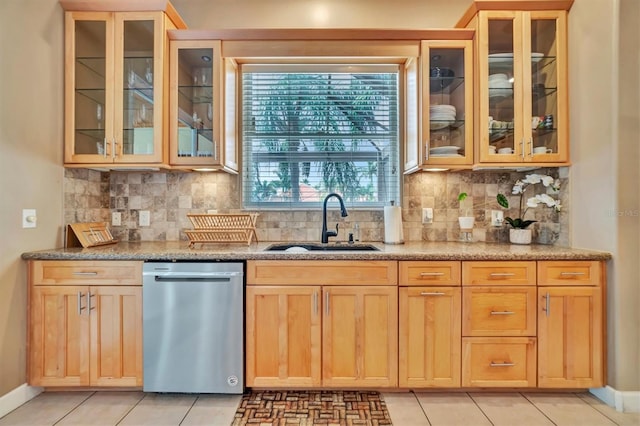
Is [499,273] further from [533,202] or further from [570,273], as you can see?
[533,202]

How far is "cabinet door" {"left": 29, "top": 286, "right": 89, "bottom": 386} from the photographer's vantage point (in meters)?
2.02

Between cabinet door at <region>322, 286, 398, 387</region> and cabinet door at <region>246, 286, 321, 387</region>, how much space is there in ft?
0.22

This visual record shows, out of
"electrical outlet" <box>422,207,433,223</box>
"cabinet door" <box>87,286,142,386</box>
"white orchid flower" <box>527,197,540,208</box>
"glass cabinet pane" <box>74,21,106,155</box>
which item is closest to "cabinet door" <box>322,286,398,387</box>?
"electrical outlet" <box>422,207,433,223</box>

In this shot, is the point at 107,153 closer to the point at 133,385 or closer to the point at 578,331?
the point at 133,385

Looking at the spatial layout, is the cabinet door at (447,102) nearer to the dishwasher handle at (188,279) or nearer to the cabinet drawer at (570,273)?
the cabinet drawer at (570,273)

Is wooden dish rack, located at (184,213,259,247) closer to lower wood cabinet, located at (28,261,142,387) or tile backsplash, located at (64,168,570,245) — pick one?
tile backsplash, located at (64,168,570,245)

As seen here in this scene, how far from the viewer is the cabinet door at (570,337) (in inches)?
79.2

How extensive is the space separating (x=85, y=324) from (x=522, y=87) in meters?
3.11

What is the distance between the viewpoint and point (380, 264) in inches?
79.9

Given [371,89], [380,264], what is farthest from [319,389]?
[371,89]

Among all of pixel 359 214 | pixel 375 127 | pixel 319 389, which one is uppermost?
pixel 375 127

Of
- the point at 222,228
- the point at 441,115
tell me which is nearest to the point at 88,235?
the point at 222,228

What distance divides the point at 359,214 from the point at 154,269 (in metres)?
1.50

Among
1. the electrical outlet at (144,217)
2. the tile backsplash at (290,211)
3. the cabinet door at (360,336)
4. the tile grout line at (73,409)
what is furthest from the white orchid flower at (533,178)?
the tile grout line at (73,409)
